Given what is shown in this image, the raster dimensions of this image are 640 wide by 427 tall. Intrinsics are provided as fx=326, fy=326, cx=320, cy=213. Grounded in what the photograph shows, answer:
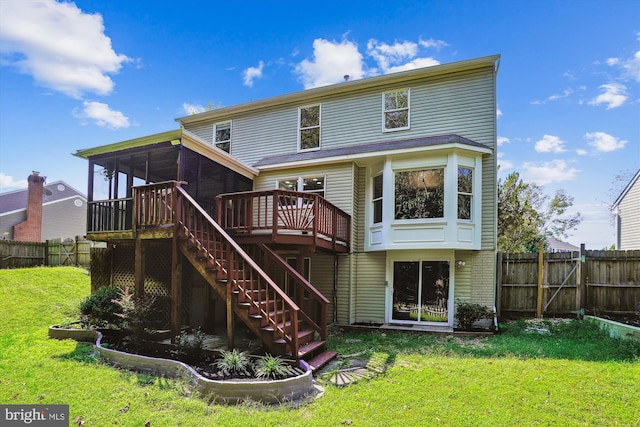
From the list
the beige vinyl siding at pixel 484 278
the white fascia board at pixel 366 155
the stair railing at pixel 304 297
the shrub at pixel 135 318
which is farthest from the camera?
the beige vinyl siding at pixel 484 278

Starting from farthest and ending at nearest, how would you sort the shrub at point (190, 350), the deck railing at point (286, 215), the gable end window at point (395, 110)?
the gable end window at point (395, 110), the deck railing at point (286, 215), the shrub at point (190, 350)

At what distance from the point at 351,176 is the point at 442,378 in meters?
6.63

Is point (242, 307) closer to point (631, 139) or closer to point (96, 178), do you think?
point (96, 178)

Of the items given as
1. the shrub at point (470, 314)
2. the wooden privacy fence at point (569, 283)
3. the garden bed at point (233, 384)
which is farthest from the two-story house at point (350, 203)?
the garden bed at point (233, 384)

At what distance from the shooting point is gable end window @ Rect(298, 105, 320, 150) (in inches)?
479

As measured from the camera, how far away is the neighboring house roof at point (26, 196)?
72.3 feet

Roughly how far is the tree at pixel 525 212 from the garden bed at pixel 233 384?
719 inches

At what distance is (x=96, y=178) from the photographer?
9609 mm

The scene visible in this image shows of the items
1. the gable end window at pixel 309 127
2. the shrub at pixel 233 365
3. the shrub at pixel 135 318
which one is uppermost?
the gable end window at pixel 309 127

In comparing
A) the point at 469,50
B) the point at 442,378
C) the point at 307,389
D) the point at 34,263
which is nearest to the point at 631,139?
the point at 469,50

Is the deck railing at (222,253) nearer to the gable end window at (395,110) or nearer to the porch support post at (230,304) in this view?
the porch support post at (230,304)

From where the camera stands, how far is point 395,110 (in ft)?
36.5

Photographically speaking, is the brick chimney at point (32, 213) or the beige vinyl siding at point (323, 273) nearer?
the beige vinyl siding at point (323, 273)

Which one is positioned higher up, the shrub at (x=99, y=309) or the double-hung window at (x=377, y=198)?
the double-hung window at (x=377, y=198)
